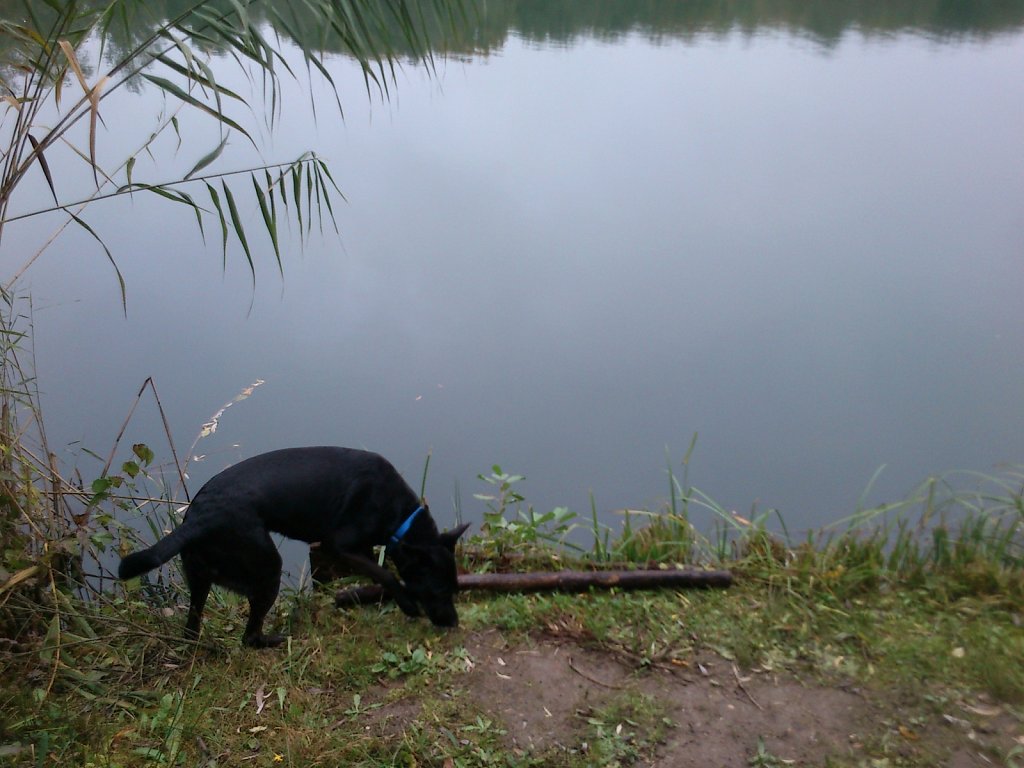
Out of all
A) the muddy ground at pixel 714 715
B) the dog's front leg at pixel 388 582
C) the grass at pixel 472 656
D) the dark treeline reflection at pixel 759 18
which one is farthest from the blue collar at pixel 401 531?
the dark treeline reflection at pixel 759 18

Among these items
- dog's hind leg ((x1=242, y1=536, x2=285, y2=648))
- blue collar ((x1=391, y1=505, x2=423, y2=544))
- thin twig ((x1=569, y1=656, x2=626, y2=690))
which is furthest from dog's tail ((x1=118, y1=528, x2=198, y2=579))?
thin twig ((x1=569, y1=656, x2=626, y2=690))

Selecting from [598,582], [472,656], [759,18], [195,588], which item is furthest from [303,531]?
[759,18]

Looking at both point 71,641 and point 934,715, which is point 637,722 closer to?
point 934,715

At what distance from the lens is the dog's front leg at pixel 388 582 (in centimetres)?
311

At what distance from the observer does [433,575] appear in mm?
3090

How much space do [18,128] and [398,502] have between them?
1.79m

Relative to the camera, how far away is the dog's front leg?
311cm

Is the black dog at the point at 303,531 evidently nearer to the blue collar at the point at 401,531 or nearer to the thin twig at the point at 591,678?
the blue collar at the point at 401,531

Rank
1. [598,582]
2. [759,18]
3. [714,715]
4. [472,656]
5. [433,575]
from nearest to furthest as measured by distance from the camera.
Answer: [714,715], [472,656], [433,575], [598,582], [759,18]

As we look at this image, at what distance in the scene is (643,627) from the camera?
2988 millimetres

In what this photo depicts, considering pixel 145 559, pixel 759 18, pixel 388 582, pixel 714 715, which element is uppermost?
pixel 759 18

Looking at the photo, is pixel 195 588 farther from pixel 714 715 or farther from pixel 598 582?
pixel 714 715

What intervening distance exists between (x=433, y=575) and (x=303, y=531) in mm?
516

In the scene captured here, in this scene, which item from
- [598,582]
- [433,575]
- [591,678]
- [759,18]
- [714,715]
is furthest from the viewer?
[759,18]
